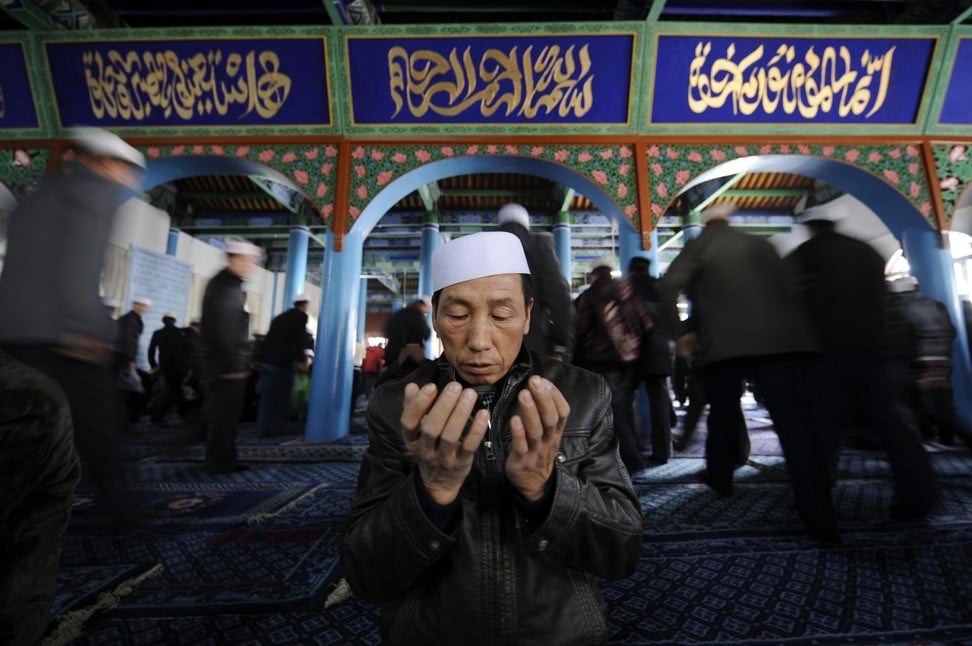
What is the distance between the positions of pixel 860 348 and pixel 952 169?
4.40 metres

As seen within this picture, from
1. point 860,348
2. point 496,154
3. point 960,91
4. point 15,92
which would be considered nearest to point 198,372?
point 15,92

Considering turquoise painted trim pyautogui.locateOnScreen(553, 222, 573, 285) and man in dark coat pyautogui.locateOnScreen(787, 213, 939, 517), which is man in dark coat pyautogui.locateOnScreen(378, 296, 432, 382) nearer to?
man in dark coat pyautogui.locateOnScreen(787, 213, 939, 517)

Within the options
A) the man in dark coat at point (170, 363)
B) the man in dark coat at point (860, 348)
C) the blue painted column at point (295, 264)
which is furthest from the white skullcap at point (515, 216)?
the blue painted column at point (295, 264)

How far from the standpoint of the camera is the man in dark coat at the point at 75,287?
182 cm

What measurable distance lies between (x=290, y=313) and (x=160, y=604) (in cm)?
337

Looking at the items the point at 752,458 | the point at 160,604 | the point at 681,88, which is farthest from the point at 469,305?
the point at 681,88

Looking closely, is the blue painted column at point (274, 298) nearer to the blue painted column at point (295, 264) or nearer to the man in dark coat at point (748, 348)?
the blue painted column at point (295, 264)

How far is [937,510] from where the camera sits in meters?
2.35

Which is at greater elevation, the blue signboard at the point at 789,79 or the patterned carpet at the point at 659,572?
the blue signboard at the point at 789,79

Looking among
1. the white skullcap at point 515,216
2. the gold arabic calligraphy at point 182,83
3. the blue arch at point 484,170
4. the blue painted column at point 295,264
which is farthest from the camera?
the blue painted column at point 295,264

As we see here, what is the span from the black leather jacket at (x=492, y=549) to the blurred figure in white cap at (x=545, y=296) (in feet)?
5.22

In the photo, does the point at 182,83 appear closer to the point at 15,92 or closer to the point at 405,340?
the point at 15,92

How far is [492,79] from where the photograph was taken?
4605 millimetres

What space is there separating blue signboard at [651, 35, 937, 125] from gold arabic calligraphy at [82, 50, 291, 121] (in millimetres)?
4280
